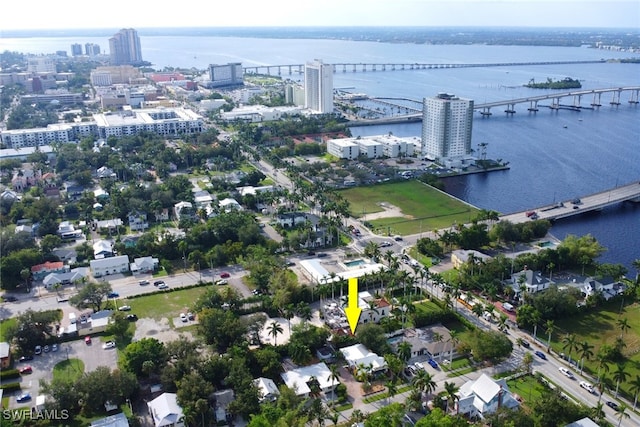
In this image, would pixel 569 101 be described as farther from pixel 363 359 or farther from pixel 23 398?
pixel 23 398

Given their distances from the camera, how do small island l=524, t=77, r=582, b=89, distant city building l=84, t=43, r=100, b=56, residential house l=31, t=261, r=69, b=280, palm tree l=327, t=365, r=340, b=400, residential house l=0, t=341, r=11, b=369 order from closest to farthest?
palm tree l=327, t=365, r=340, b=400, residential house l=0, t=341, r=11, b=369, residential house l=31, t=261, r=69, b=280, small island l=524, t=77, r=582, b=89, distant city building l=84, t=43, r=100, b=56

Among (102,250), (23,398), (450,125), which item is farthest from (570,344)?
(450,125)

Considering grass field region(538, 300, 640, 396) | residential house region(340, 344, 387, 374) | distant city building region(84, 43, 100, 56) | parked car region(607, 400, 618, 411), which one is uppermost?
distant city building region(84, 43, 100, 56)

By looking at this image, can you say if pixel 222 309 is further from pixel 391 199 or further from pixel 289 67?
pixel 289 67

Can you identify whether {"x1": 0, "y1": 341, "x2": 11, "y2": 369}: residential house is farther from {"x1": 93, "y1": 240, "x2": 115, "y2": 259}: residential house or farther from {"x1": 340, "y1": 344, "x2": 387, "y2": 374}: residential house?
{"x1": 340, "y1": 344, "x2": 387, "y2": 374}: residential house

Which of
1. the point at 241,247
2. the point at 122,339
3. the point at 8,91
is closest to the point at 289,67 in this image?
the point at 8,91

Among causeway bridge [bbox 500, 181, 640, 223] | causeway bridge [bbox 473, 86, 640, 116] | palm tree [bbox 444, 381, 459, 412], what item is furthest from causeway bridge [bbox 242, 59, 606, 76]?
palm tree [bbox 444, 381, 459, 412]

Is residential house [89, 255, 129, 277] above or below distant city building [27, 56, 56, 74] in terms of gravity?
below
